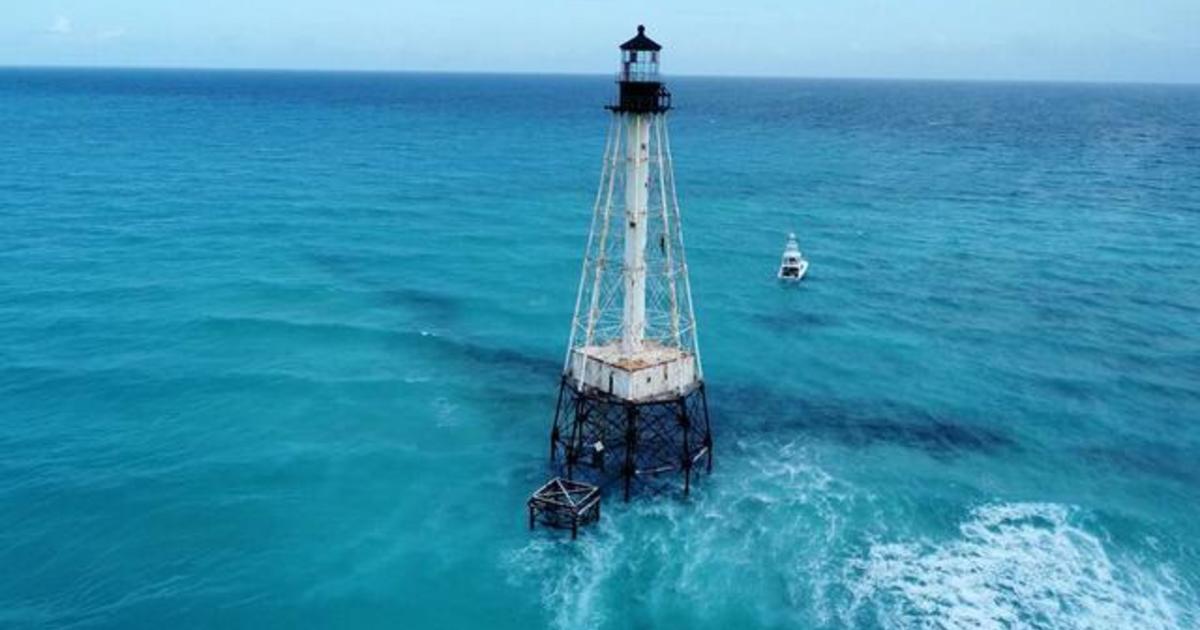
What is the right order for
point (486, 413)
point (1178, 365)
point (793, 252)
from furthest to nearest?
point (793, 252) → point (1178, 365) → point (486, 413)

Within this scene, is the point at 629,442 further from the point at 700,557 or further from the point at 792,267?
the point at 792,267

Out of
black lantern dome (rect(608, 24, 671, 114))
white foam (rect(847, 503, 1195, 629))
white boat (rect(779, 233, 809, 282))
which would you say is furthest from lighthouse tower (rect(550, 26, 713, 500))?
white boat (rect(779, 233, 809, 282))

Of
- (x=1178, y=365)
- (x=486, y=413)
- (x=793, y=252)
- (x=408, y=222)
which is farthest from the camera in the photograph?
(x=408, y=222)

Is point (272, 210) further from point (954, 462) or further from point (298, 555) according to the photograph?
point (954, 462)

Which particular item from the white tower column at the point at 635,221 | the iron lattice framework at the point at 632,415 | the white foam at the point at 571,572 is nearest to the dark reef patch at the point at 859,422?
the iron lattice framework at the point at 632,415

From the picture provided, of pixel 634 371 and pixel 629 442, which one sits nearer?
pixel 634 371

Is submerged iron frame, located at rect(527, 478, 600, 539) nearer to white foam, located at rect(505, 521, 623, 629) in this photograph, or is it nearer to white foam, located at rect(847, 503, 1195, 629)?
white foam, located at rect(505, 521, 623, 629)

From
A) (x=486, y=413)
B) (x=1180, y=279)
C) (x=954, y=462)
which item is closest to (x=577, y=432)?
(x=486, y=413)

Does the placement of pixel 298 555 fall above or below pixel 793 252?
below

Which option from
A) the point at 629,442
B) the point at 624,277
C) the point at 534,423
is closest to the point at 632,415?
the point at 629,442
